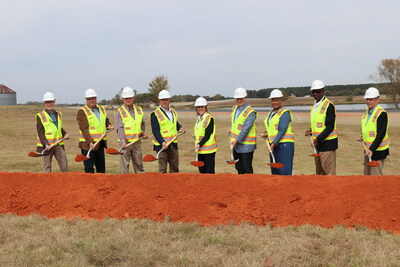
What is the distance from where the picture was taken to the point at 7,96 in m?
56.2

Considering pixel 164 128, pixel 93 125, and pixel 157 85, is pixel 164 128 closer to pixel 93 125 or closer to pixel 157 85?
pixel 93 125

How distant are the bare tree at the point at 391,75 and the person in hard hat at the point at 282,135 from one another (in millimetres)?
42834

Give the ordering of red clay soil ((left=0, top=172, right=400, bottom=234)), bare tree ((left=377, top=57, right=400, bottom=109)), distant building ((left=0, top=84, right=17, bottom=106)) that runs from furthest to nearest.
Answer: distant building ((left=0, top=84, right=17, bottom=106)) → bare tree ((left=377, top=57, right=400, bottom=109)) → red clay soil ((left=0, top=172, right=400, bottom=234))

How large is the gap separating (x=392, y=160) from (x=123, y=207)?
11436 millimetres

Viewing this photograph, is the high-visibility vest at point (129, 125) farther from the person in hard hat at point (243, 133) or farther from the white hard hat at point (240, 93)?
the white hard hat at point (240, 93)

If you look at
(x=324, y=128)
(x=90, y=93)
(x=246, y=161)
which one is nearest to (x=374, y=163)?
(x=324, y=128)

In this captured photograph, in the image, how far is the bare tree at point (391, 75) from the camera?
43.8 m

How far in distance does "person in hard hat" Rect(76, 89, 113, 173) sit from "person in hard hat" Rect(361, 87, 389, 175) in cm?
502

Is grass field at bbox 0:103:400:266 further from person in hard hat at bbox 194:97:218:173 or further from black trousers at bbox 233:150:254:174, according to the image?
person in hard hat at bbox 194:97:218:173

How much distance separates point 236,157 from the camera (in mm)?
6922

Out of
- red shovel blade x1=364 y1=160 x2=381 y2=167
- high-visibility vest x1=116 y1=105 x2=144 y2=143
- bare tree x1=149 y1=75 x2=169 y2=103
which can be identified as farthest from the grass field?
bare tree x1=149 y1=75 x2=169 y2=103

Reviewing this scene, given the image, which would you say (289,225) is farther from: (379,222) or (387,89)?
(387,89)

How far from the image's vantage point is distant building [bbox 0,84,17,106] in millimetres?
55856

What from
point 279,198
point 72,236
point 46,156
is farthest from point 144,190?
point 46,156
